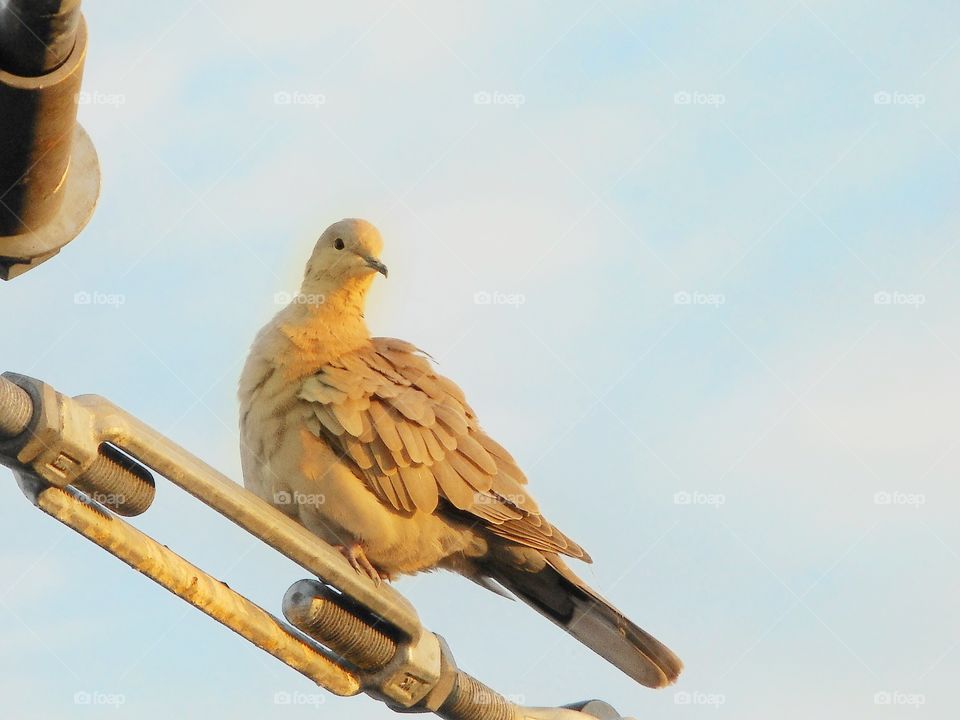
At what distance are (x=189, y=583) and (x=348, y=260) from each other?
12.0 ft

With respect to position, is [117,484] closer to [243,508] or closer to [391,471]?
[243,508]

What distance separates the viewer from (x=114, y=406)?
12.4ft

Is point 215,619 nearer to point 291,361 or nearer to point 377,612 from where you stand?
point 377,612

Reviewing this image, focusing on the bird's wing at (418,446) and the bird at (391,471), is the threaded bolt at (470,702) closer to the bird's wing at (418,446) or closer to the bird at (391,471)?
the bird at (391,471)

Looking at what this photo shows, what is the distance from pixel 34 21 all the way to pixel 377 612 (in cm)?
239

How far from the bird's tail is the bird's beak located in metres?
1.61

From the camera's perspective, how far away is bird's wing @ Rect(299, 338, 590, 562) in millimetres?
6699

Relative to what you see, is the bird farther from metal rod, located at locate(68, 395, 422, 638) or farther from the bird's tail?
metal rod, located at locate(68, 395, 422, 638)

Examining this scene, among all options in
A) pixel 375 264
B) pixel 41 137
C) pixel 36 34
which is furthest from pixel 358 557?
pixel 36 34

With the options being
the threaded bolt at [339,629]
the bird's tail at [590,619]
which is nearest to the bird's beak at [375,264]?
the bird's tail at [590,619]

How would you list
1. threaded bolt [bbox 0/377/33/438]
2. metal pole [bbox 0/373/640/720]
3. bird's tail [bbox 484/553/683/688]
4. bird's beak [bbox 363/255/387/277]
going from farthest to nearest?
bird's beak [bbox 363/255/387/277], bird's tail [bbox 484/553/683/688], metal pole [bbox 0/373/640/720], threaded bolt [bbox 0/377/33/438]

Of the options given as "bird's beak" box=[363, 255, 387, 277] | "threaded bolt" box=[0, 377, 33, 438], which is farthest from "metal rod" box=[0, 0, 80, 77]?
"bird's beak" box=[363, 255, 387, 277]

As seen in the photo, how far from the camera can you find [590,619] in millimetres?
6973

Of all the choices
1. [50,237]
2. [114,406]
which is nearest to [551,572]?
[114,406]
